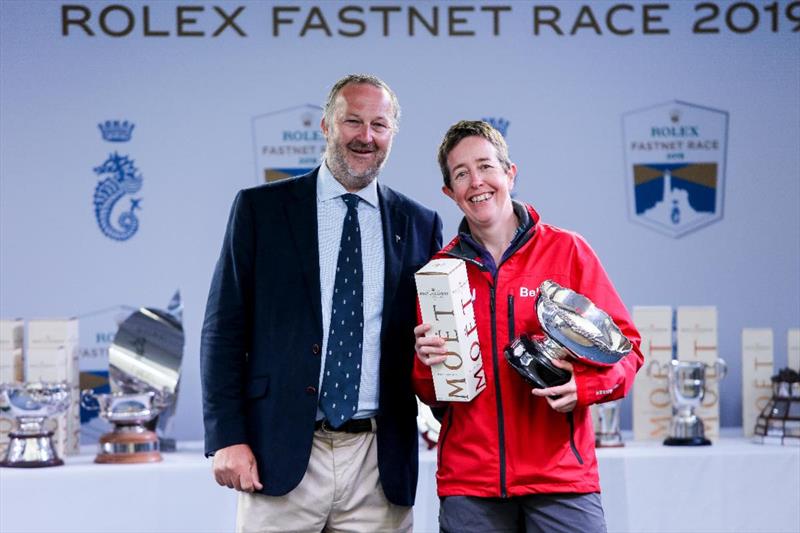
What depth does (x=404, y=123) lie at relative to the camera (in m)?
4.25

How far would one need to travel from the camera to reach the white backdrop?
419cm

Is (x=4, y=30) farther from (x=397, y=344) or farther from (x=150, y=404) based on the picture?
(x=397, y=344)

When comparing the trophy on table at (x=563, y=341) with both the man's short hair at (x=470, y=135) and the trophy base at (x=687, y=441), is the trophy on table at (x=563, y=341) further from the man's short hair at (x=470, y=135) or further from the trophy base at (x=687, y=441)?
the trophy base at (x=687, y=441)

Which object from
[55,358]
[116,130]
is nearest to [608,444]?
[55,358]

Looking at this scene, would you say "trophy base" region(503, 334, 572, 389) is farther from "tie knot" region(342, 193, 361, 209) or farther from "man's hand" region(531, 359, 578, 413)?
"tie knot" region(342, 193, 361, 209)

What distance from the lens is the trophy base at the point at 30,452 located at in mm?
3330

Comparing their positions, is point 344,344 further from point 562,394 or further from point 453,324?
point 562,394

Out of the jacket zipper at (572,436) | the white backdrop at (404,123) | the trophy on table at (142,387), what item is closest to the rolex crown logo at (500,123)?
the white backdrop at (404,123)

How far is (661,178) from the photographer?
4.29 metres

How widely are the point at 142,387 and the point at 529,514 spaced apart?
1650 mm

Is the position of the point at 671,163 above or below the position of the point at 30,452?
above

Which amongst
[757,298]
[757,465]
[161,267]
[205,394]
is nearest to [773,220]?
[757,298]

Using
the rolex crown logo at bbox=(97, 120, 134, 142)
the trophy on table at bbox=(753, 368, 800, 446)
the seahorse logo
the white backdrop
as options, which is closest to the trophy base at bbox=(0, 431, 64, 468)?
the white backdrop

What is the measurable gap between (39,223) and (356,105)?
2123mm
